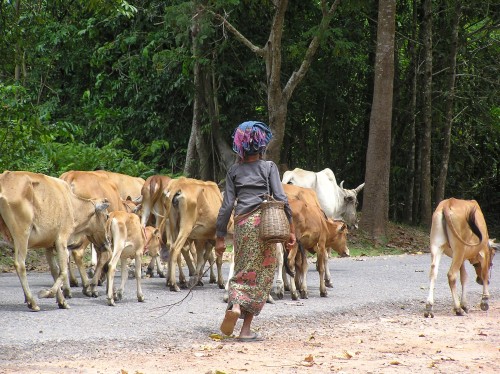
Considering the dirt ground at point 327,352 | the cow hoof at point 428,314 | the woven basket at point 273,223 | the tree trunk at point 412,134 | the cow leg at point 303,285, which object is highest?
the tree trunk at point 412,134

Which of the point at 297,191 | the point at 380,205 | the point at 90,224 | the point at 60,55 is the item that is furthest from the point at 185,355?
the point at 60,55

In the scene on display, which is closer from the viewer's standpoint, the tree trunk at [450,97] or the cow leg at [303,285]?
the cow leg at [303,285]

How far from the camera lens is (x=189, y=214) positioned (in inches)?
568

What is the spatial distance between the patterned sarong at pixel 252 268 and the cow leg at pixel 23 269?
278 centimetres

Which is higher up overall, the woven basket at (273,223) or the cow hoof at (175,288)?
the woven basket at (273,223)

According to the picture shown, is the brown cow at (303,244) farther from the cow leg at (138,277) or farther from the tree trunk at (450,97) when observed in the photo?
the tree trunk at (450,97)

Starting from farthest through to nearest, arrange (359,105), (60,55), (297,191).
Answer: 1. (359,105)
2. (60,55)
3. (297,191)

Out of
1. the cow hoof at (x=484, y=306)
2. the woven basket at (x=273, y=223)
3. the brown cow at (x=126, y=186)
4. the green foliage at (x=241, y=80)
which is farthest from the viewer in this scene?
the green foliage at (x=241, y=80)

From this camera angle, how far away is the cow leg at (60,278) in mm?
11977

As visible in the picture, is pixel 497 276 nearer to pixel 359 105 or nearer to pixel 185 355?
pixel 185 355

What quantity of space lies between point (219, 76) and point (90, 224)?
14769mm

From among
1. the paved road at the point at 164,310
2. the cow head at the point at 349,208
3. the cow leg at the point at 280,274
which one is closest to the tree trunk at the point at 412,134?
the cow head at the point at 349,208

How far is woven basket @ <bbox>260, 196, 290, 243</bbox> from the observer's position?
9969 mm

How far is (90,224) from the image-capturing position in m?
13.6
